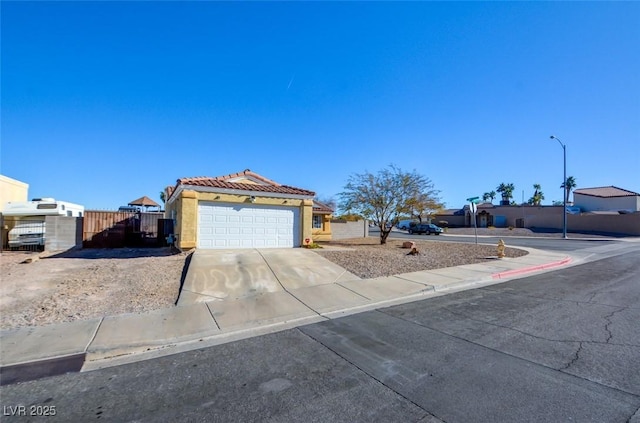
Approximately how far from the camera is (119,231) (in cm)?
1820

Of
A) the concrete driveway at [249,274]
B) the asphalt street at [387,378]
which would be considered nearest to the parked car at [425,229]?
the concrete driveway at [249,274]

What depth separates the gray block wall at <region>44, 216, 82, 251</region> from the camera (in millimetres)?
15930

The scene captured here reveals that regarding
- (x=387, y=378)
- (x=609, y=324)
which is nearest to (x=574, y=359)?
(x=609, y=324)

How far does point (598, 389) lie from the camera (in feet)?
11.6

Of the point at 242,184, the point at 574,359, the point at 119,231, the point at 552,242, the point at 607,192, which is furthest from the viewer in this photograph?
the point at 607,192

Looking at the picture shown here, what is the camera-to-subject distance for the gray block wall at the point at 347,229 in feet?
96.3

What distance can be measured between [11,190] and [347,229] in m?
25.6

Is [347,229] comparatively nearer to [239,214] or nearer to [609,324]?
[239,214]

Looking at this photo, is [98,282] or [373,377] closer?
[373,377]

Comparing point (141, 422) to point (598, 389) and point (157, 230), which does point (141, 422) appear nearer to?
point (598, 389)

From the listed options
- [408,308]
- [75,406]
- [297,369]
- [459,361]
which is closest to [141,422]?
[75,406]

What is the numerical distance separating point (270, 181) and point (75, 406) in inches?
587

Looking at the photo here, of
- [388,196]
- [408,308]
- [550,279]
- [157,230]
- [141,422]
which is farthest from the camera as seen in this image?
[388,196]

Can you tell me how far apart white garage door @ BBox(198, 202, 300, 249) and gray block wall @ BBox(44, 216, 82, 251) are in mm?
8019
